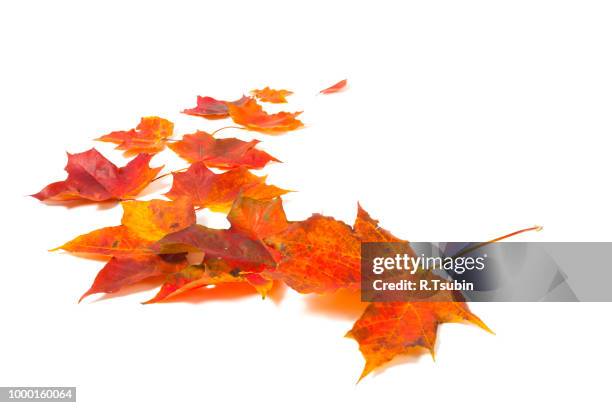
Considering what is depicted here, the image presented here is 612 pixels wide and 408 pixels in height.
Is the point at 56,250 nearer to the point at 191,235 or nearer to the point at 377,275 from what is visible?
the point at 191,235

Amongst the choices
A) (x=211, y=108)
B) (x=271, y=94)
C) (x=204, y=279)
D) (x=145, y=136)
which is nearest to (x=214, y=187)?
(x=204, y=279)

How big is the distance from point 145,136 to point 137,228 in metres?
0.59

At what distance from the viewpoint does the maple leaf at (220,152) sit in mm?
1399

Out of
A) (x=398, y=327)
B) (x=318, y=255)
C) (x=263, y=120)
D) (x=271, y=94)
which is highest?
(x=271, y=94)

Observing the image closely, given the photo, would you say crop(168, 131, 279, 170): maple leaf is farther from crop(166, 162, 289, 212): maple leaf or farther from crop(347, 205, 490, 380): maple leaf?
crop(347, 205, 490, 380): maple leaf

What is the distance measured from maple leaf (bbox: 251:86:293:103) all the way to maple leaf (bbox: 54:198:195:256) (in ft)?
3.00

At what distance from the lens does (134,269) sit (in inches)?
39.2

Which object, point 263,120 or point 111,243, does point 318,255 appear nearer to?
point 111,243

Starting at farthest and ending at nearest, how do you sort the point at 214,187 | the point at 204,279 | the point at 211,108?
the point at 211,108
the point at 214,187
the point at 204,279

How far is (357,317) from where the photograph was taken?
909 mm

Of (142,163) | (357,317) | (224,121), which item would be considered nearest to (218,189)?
(142,163)

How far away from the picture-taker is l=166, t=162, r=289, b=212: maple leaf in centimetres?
119

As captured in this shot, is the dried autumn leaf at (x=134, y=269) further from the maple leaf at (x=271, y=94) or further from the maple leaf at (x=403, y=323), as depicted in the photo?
the maple leaf at (x=271, y=94)

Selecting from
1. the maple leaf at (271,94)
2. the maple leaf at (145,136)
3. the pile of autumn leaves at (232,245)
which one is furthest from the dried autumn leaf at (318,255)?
the maple leaf at (271,94)
